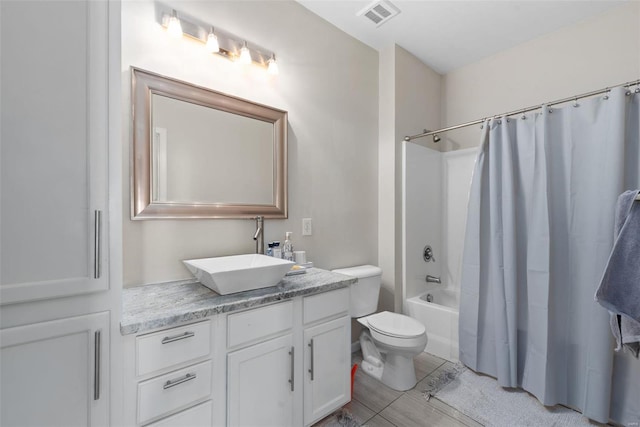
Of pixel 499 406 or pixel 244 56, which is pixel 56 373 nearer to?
pixel 244 56

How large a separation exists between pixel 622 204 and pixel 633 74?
A: 152 centimetres

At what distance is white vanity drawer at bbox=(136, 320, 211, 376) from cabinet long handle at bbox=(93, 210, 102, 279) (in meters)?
0.27

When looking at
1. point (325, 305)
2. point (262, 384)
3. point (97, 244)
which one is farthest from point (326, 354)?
point (97, 244)

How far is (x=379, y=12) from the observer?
2.08m

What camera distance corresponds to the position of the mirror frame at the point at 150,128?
1358 mm

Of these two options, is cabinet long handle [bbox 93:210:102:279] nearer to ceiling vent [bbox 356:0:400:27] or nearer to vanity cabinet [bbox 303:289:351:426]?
vanity cabinet [bbox 303:289:351:426]

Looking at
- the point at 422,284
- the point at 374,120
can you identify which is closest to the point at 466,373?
the point at 422,284

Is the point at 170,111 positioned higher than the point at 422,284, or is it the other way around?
the point at 170,111

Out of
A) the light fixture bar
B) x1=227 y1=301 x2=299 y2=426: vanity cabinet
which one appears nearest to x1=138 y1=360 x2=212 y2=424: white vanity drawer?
x1=227 y1=301 x2=299 y2=426: vanity cabinet

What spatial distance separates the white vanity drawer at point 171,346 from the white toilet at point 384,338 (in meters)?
0.95

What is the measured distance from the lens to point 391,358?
1947mm

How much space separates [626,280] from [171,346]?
1881 mm

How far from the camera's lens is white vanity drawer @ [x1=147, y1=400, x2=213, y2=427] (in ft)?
3.28

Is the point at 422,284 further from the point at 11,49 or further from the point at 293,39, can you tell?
the point at 11,49
